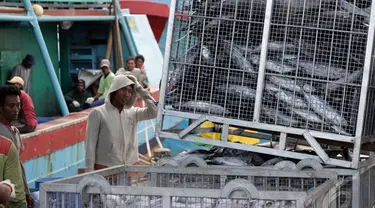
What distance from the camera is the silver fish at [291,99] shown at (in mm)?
6621

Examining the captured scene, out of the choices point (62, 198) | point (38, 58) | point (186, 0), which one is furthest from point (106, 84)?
point (62, 198)

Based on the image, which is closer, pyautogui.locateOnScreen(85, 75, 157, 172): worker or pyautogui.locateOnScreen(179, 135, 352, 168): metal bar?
pyautogui.locateOnScreen(179, 135, 352, 168): metal bar

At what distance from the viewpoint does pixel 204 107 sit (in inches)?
272

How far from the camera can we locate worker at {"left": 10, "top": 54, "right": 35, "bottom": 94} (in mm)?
14584

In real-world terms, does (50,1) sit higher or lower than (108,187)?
higher

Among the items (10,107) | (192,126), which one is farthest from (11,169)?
(192,126)

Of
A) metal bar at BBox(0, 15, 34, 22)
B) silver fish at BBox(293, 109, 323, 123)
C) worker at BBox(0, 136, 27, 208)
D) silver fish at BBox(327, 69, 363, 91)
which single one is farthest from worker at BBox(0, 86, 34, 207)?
metal bar at BBox(0, 15, 34, 22)

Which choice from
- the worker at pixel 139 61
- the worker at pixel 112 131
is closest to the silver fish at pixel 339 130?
the worker at pixel 112 131

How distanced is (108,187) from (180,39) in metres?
2.29

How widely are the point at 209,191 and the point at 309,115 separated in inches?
79.5

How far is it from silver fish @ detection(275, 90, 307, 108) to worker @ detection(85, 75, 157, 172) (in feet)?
5.49

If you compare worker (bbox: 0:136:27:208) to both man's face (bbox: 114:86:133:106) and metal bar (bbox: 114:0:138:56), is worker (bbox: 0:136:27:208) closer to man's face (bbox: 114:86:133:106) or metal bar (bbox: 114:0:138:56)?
man's face (bbox: 114:86:133:106)

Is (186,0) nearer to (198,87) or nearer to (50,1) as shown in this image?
(198,87)

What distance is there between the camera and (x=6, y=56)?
14.8 m
